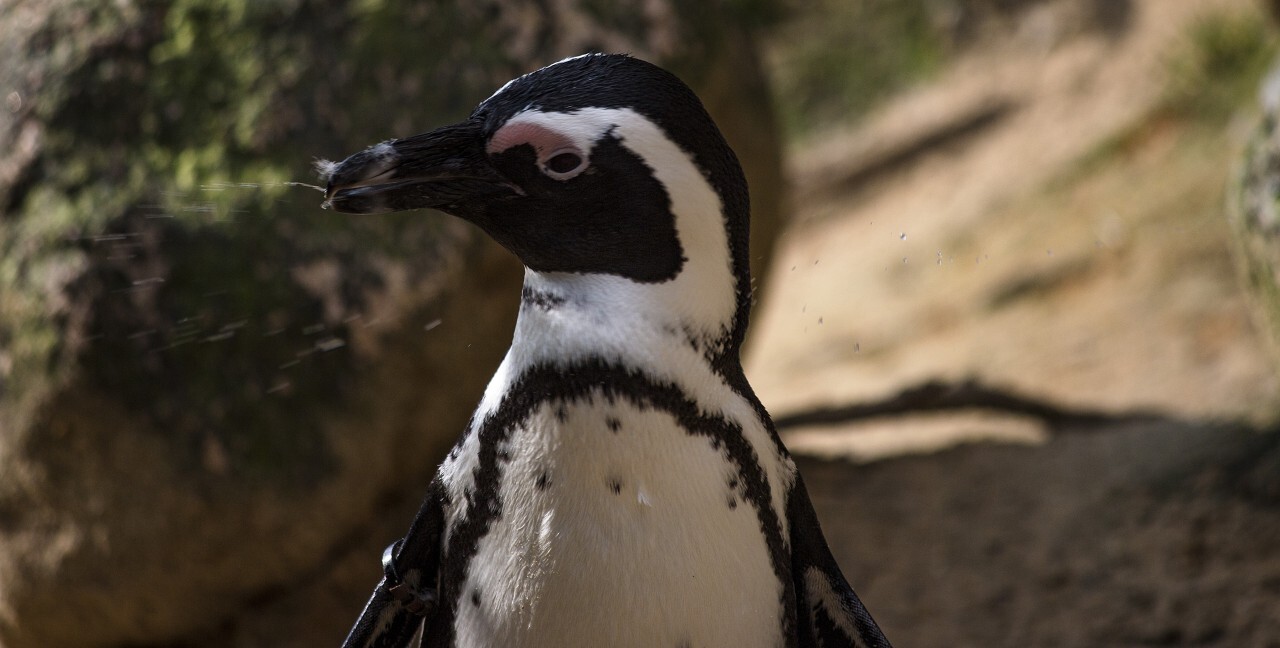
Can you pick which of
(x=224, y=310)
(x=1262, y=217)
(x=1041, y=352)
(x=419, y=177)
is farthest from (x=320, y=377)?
(x=1041, y=352)

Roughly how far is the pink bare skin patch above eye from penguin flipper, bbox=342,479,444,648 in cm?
47

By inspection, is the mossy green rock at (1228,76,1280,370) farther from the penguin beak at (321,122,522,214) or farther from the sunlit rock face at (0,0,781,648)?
the penguin beak at (321,122,522,214)

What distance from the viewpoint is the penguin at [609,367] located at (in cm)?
130

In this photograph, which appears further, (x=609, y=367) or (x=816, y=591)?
(x=816, y=591)

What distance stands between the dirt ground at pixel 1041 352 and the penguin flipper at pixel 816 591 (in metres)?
1.11

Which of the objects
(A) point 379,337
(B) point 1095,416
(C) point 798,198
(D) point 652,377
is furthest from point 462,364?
(C) point 798,198

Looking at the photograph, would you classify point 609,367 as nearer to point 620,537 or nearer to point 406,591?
point 620,537

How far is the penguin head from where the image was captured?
4.20 feet

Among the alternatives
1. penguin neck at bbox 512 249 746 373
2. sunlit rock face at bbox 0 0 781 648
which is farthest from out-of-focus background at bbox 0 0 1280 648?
penguin neck at bbox 512 249 746 373

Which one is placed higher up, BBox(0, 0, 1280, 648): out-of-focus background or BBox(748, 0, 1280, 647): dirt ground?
BBox(0, 0, 1280, 648): out-of-focus background

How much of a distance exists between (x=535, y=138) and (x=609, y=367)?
0.25 meters

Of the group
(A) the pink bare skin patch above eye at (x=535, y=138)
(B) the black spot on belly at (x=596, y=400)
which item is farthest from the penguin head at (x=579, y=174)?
(B) the black spot on belly at (x=596, y=400)

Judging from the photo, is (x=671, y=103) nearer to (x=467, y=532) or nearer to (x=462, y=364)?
(x=467, y=532)

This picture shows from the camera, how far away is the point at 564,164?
1.28m
